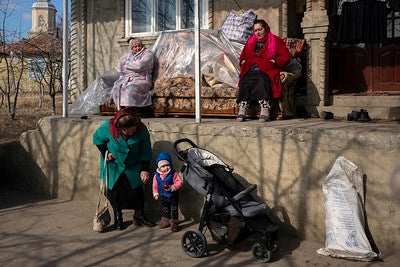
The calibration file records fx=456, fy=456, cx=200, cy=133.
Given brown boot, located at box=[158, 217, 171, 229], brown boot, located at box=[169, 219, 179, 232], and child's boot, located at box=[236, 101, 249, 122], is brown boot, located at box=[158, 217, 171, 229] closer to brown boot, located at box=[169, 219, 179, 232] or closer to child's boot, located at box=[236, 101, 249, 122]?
brown boot, located at box=[169, 219, 179, 232]

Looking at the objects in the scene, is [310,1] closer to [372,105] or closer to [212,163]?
[372,105]

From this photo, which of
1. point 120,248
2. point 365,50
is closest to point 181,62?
point 365,50

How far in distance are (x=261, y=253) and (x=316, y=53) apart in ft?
12.7

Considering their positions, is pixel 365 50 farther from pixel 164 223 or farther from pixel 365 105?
pixel 164 223

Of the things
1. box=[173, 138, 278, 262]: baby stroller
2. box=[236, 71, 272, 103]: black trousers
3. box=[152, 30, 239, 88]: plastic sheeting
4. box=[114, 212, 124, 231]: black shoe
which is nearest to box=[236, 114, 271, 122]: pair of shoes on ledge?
box=[236, 71, 272, 103]: black trousers

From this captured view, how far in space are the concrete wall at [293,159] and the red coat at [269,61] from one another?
2.67ft

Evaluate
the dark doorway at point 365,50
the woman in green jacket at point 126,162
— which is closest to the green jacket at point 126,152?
the woman in green jacket at point 126,162

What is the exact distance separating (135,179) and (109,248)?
94 centimetres

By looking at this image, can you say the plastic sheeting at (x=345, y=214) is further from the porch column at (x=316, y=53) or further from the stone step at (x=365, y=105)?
the porch column at (x=316, y=53)

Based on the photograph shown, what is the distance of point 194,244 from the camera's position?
4258mm

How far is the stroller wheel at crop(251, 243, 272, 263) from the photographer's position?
4.02 meters

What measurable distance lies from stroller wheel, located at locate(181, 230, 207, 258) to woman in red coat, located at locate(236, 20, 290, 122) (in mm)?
1886

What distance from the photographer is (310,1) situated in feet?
22.8

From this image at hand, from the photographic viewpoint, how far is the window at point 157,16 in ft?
30.9
